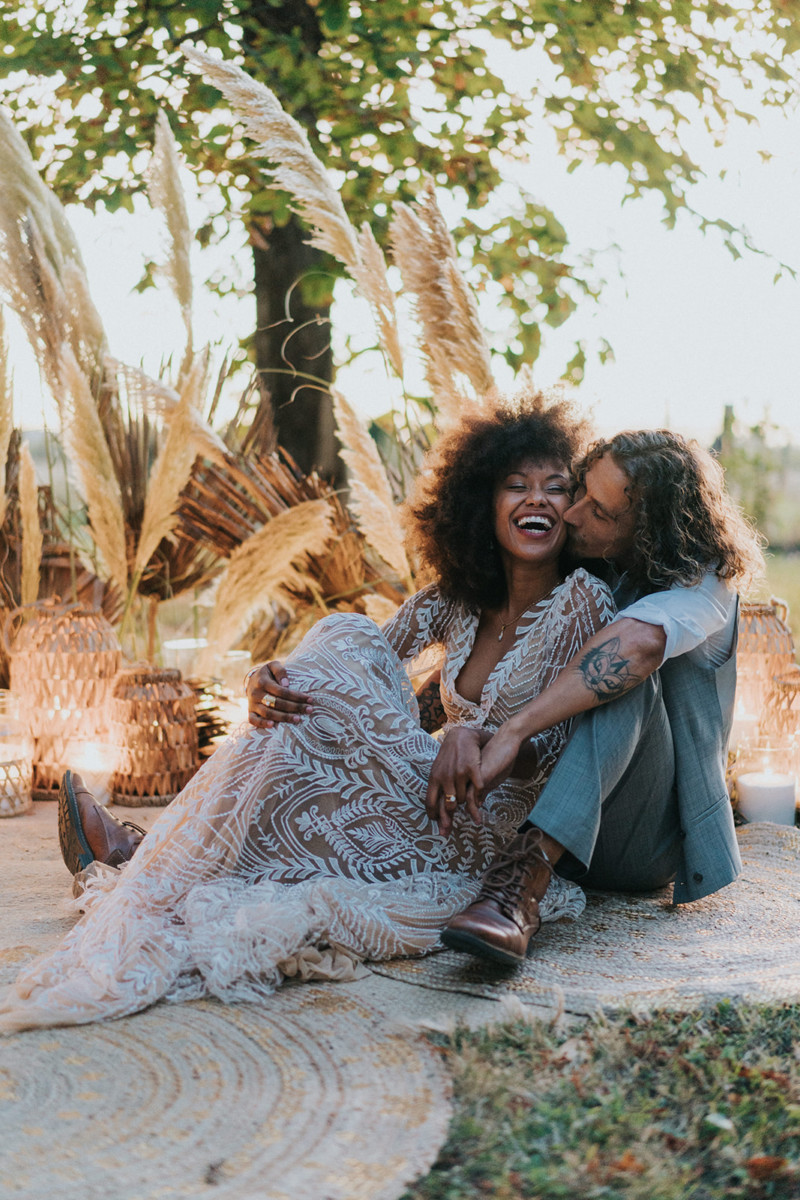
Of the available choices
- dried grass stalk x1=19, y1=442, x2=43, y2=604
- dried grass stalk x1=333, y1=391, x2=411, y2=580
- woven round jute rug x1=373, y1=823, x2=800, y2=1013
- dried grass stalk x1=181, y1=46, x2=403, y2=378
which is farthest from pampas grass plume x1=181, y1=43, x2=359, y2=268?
woven round jute rug x1=373, y1=823, x2=800, y2=1013

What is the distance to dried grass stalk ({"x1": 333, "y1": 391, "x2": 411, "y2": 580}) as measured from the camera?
2.98 metres

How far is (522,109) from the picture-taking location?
4922 mm

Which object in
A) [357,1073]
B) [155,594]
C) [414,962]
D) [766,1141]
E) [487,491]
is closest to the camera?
[766,1141]

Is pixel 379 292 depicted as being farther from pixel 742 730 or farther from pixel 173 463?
pixel 742 730

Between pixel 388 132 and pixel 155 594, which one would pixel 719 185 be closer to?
pixel 388 132

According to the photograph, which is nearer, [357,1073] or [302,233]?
[357,1073]

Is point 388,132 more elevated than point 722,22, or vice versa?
point 722,22

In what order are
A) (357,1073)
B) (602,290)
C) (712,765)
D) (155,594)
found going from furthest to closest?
(602,290)
(155,594)
(712,765)
(357,1073)

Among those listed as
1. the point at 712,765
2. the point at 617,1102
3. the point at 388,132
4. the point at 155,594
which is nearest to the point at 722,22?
the point at 388,132

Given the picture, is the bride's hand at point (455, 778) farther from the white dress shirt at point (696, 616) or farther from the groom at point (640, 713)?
the white dress shirt at point (696, 616)

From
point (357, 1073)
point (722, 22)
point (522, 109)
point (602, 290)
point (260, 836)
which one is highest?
point (722, 22)

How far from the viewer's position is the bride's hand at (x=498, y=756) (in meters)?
1.84

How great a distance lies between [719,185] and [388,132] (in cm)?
150

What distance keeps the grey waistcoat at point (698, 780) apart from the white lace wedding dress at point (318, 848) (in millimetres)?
197
